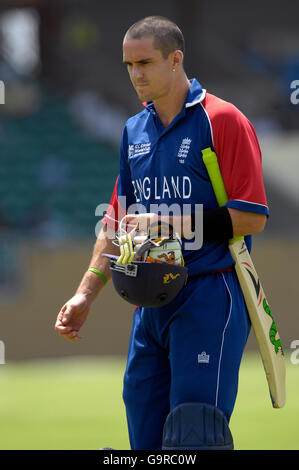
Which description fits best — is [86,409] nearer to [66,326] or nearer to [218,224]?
[66,326]

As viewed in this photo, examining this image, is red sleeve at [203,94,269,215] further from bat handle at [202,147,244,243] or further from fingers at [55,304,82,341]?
fingers at [55,304,82,341]

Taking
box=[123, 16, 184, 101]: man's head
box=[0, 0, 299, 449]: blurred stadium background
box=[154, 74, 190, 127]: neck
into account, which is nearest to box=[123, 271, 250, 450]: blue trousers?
box=[154, 74, 190, 127]: neck

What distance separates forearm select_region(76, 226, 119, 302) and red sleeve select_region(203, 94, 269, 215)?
2.69 feet

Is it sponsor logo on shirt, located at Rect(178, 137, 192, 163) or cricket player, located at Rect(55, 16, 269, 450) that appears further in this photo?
sponsor logo on shirt, located at Rect(178, 137, 192, 163)

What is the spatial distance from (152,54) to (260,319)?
4.38ft

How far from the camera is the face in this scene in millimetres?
4180

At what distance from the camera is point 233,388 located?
13.8ft

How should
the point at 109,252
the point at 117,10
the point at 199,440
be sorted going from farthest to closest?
the point at 117,10 < the point at 109,252 < the point at 199,440

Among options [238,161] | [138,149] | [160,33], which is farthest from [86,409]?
[160,33]

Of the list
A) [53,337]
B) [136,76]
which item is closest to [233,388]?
[136,76]

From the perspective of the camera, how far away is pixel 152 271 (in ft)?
13.2

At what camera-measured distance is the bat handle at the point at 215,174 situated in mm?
4164

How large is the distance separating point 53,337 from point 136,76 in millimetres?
9172

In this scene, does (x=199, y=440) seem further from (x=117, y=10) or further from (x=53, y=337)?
(x=117, y=10)
